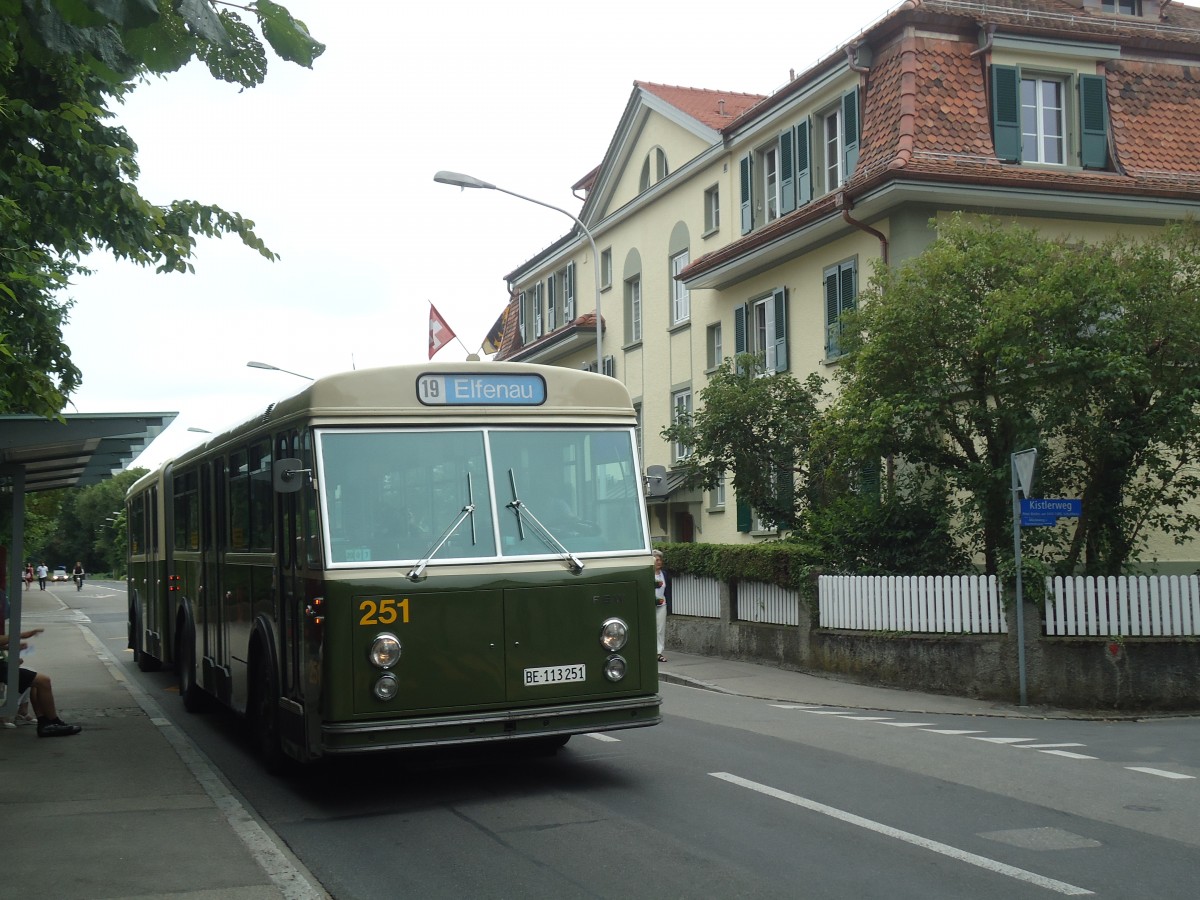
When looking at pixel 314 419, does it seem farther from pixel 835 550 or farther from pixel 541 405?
pixel 835 550

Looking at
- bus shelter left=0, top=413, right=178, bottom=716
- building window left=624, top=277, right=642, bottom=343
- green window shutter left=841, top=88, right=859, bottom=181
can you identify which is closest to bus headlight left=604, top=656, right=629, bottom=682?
bus shelter left=0, top=413, right=178, bottom=716

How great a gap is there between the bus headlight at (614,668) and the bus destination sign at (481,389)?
1.83 metres

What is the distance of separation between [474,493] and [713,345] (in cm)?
2407

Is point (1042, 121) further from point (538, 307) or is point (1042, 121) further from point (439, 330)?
point (538, 307)

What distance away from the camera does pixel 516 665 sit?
899 centimetres

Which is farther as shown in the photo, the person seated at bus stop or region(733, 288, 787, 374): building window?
region(733, 288, 787, 374): building window

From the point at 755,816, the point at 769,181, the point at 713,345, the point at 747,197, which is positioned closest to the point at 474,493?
the point at 755,816

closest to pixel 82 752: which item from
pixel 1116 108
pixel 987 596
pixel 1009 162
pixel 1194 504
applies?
pixel 987 596

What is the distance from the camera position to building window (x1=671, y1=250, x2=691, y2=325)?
34.2 metres

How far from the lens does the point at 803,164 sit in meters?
27.3

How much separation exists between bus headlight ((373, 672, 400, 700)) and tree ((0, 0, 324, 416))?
3.21 m

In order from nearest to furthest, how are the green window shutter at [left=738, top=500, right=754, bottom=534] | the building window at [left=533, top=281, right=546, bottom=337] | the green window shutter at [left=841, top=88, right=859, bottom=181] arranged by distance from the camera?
the green window shutter at [left=841, top=88, right=859, bottom=181] < the green window shutter at [left=738, top=500, right=754, bottom=534] < the building window at [left=533, top=281, right=546, bottom=337]

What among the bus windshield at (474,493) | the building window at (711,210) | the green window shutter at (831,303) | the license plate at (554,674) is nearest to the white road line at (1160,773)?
the bus windshield at (474,493)

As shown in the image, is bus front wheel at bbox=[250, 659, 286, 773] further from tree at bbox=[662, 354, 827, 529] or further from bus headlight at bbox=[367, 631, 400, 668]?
tree at bbox=[662, 354, 827, 529]
